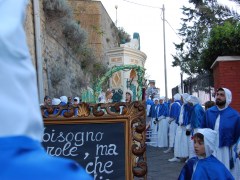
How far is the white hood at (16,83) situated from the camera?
92 centimetres

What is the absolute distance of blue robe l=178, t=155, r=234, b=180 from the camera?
4.30 m

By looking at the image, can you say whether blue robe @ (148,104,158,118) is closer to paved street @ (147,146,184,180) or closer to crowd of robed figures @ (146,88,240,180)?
crowd of robed figures @ (146,88,240,180)

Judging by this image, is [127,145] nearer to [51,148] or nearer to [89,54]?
[51,148]

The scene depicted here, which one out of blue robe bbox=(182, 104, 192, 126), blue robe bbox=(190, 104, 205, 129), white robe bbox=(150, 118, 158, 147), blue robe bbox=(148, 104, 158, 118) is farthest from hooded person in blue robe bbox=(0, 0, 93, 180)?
white robe bbox=(150, 118, 158, 147)

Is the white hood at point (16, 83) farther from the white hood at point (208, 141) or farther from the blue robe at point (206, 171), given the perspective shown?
the white hood at point (208, 141)

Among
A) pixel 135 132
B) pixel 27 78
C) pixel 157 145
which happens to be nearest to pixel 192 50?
pixel 157 145

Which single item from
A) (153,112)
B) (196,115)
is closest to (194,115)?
Answer: (196,115)

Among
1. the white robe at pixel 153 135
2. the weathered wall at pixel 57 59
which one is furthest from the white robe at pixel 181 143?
the white robe at pixel 153 135

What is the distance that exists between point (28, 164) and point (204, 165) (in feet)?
12.3

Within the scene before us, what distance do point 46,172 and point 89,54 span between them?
92.7ft

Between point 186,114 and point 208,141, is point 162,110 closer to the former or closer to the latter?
point 186,114

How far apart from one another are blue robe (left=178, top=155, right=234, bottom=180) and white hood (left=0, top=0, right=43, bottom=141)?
3580 mm

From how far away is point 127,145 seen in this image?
3445 mm

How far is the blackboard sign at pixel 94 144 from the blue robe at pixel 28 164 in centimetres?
250
